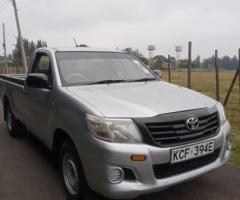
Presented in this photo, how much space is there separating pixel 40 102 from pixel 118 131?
1859 mm

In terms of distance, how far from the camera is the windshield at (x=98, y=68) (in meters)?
4.55

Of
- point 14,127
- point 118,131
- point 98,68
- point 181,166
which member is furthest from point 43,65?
point 181,166

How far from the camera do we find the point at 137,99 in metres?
3.71

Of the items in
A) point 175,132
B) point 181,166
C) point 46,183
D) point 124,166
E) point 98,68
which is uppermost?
point 98,68

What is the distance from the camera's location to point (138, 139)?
323 centimetres

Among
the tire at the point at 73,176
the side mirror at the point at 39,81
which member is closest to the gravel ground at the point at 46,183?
the tire at the point at 73,176

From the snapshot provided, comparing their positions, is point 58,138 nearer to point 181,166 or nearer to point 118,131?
point 118,131

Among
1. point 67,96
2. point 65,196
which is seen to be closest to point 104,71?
point 67,96

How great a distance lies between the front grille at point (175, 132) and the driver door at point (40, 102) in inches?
63.3

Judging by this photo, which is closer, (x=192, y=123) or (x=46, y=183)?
(x=192, y=123)

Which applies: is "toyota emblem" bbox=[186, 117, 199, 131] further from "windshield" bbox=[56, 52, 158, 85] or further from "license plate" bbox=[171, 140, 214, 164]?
"windshield" bbox=[56, 52, 158, 85]

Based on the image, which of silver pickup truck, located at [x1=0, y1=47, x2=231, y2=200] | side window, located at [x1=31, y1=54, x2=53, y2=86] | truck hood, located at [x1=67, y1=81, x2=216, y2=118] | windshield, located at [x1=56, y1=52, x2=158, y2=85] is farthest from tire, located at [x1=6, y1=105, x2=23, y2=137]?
truck hood, located at [x1=67, y1=81, x2=216, y2=118]

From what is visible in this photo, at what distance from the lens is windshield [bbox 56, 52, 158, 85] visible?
455 centimetres

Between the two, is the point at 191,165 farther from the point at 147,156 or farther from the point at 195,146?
the point at 147,156
